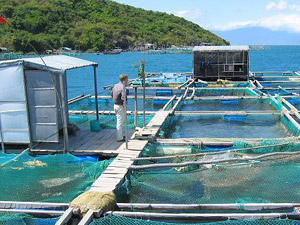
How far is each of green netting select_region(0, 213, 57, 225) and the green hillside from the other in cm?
10025

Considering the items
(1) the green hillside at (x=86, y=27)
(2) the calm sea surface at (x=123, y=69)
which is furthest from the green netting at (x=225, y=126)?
(1) the green hillside at (x=86, y=27)

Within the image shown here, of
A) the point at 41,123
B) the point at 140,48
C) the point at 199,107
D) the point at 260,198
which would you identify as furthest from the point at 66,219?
the point at 140,48

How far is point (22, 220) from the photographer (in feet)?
17.9

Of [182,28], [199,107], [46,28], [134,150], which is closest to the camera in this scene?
[134,150]

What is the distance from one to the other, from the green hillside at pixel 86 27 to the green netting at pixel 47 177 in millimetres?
97308

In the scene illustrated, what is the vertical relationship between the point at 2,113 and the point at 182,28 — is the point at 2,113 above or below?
below

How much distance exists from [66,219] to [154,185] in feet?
7.45

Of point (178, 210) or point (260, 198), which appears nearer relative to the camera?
point (178, 210)

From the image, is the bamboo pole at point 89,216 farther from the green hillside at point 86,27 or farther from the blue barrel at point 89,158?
the green hillside at point 86,27

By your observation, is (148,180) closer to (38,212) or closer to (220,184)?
(220,184)

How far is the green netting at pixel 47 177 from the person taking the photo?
23.4 ft

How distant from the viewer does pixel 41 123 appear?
9156 millimetres

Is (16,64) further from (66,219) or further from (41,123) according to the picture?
(66,219)

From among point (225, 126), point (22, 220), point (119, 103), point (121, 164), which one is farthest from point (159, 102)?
point (22, 220)
